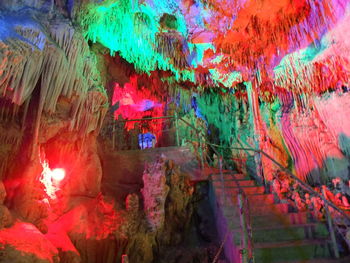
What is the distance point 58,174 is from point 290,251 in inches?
191

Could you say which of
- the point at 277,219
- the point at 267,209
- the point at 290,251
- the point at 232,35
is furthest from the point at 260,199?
the point at 232,35

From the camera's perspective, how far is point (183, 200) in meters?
6.54

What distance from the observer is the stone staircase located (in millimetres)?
4484

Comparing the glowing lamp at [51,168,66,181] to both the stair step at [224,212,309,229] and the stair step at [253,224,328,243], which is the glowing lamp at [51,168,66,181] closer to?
the stair step at [224,212,309,229]

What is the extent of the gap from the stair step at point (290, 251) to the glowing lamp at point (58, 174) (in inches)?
167

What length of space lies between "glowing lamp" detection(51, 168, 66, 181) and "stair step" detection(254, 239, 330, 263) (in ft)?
13.9

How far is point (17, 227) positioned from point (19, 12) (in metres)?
3.82

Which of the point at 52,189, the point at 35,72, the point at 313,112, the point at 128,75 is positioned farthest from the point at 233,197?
the point at 128,75

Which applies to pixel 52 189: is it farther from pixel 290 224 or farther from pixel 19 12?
pixel 290 224

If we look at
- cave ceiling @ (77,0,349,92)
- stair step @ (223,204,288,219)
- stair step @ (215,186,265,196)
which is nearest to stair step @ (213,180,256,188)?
stair step @ (215,186,265,196)

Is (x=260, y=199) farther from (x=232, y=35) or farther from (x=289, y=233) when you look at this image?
(x=232, y=35)

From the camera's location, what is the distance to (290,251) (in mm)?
4512

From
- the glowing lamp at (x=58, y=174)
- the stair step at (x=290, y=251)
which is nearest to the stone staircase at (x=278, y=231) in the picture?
the stair step at (x=290, y=251)

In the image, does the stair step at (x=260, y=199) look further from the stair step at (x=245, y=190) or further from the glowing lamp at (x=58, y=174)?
the glowing lamp at (x=58, y=174)
